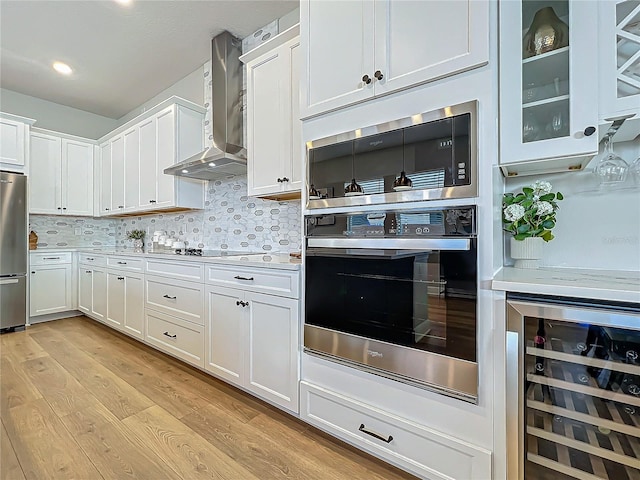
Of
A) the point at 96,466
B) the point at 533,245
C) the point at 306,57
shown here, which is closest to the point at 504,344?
the point at 533,245

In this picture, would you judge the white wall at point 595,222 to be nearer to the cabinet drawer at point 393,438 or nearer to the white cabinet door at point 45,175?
the cabinet drawer at point 393,438

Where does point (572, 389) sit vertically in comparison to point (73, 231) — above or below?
below

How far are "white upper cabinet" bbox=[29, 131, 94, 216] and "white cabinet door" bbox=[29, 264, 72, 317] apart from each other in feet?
2.51

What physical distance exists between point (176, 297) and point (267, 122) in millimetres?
1603

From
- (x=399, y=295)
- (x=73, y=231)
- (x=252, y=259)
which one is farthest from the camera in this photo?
(x=73, y=231)

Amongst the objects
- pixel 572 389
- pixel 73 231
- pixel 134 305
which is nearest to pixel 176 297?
pixel 134 305

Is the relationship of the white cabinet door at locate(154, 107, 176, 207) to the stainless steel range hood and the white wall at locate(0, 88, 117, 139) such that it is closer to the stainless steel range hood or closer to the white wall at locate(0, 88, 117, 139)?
the stainless steel range hood

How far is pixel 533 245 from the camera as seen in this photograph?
1.44 meters

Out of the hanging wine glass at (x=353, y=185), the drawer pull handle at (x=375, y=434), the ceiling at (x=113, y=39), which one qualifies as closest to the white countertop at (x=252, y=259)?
the hanging wine glass at (x=353, y=185)

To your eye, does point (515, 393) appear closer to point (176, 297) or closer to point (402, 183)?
point (402, 183)

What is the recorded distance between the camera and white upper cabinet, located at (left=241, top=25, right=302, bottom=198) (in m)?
2.15

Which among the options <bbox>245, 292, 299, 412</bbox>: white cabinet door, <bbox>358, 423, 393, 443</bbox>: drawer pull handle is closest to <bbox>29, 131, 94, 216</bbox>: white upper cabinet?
<bbox>245, 292, 299, 412</bbox>: white cabinet door

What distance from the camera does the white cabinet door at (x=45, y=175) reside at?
→ 4.01 meters

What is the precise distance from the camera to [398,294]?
4.63 ft
